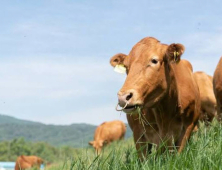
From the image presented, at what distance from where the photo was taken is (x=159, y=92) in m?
Answer: 7.37

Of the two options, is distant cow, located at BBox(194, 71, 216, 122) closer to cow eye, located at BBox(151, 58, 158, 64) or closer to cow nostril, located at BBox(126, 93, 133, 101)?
cow eye, located at BBox(151, 58, 158, 64)

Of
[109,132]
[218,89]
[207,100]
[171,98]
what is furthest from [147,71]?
[109,132]

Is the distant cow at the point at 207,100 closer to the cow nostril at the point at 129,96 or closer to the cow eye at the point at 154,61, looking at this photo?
the cow eye at the point at 154,61

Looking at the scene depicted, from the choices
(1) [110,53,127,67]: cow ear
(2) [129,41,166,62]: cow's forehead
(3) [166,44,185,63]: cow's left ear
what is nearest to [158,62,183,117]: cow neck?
(3) [166,44,185,63]: cow's left ear

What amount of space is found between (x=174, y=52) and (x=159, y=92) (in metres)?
0.67

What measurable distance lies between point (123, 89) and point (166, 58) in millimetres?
1181

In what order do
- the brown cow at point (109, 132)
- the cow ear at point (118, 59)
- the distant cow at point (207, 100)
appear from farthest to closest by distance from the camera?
the brown cow at point (109, 132) → the distant cow at point (207, 100) → the cow ear at point (118, 59)

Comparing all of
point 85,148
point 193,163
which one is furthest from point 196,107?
point 193,163

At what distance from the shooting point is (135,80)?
695 centimetres

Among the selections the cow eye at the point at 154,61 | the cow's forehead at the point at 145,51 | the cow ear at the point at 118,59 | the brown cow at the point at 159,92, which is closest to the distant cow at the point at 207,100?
Answer: the brown cow at the point at 159,92

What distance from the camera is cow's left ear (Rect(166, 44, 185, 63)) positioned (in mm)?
7555

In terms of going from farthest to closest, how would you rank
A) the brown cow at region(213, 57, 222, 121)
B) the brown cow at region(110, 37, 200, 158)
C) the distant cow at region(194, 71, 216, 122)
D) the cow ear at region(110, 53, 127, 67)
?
the distant cow at region(194, 71, 216, 122) < the brown cow at region(213, 57, 222, 121) < the cow ear at region(110, 53, 127, 67) < the brown cow at region(110, 37, 200, 158)

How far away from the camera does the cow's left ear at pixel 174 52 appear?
7555mm

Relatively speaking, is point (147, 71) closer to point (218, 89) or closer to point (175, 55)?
point (175, 55)
